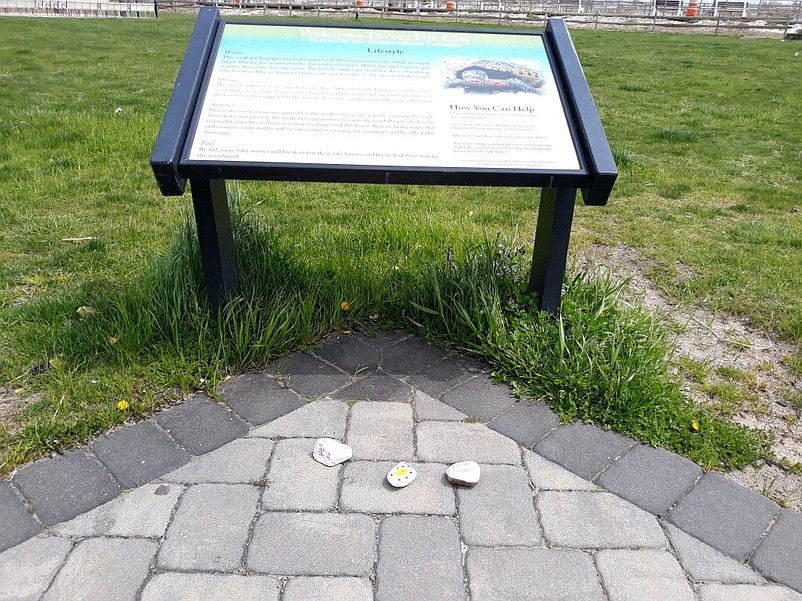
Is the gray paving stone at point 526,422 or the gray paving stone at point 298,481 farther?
the gray paving stone at point 526,422

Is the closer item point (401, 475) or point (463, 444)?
point (401, 475)

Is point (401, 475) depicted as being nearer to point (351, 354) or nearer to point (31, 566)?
point (351, 354)

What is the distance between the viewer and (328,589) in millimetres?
1958

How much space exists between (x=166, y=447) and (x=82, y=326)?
899 mm

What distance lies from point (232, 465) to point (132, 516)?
1.21ft

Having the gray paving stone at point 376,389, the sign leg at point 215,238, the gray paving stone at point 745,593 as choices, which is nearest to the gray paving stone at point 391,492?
the gray paving stone at point 376,389

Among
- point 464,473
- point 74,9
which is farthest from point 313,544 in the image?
point 74,9

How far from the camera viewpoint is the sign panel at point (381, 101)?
104 inches

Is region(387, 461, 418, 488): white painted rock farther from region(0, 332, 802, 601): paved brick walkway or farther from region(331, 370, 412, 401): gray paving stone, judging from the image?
region(331, 370, 412, 401): gray paving stone

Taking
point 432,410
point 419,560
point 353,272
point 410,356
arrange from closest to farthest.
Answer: point 419,560
point 432,410
point 410,356
point 353,272

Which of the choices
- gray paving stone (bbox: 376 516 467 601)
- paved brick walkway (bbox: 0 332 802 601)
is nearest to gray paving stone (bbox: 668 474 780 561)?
paved brick walkway (bbox: 0 332 802 601)

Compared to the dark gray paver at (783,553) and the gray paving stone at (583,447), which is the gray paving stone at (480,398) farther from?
the dark gray paver at (783,553)

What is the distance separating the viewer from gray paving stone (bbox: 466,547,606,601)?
77.4 inches

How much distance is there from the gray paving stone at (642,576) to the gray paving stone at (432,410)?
815 millimetres
